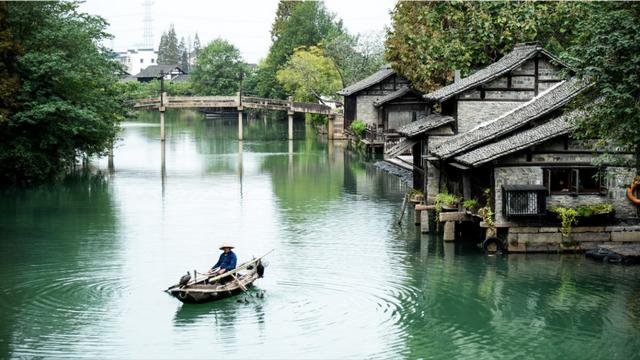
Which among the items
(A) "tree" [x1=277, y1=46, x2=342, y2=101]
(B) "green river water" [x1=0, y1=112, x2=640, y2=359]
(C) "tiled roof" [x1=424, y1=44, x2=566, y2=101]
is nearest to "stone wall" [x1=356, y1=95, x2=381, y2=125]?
(A) "tree" [x1=277, y1=46, x2=342, y2=101]

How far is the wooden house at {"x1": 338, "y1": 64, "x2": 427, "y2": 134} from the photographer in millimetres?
81812

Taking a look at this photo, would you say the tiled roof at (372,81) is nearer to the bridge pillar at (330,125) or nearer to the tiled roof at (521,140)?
the bridge pillar at (330,125)

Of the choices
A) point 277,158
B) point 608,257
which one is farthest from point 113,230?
point 277,158

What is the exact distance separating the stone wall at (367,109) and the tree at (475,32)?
62.1 feet

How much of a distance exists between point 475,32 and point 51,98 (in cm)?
2498

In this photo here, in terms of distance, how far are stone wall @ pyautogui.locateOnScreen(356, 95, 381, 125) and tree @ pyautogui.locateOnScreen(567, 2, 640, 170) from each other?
56784 millimetres

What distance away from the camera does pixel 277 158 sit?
265 ft

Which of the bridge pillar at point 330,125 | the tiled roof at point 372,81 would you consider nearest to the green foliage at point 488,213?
the tiled roof at point 372,81

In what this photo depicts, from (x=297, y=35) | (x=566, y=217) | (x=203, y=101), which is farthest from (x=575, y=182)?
(x=297, y=35)

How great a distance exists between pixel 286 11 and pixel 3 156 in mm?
105913

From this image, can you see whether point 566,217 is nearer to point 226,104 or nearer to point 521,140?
point 521,140

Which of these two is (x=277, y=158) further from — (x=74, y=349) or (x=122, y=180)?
(x=74, y=349)

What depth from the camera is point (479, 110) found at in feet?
144

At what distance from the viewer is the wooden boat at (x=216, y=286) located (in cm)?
2916
